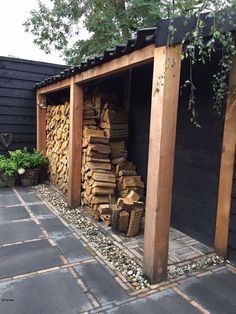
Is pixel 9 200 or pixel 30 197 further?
pixel 30 197

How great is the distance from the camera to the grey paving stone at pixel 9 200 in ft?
14.2

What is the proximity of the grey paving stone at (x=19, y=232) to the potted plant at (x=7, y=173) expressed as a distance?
6.28 ft

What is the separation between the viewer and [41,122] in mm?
6008

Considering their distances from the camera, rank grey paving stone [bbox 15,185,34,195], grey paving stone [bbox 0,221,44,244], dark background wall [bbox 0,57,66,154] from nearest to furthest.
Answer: grey paving stone [bbox 0,221,44,244] < grey paving stone [bbox 15,185,34,195] < dark background wall [bbox 0,57,66,154]

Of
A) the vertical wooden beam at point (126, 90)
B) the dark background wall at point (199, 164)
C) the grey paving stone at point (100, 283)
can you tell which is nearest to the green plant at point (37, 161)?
the vertical wooden beam at point (126, 90)

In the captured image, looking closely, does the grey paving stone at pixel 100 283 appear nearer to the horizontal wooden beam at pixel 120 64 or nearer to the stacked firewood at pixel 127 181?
the stacked firewood at pixel 127 181

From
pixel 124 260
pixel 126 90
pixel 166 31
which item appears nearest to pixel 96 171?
pixel 126 90

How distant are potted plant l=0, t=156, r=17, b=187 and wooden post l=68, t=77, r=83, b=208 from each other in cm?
163

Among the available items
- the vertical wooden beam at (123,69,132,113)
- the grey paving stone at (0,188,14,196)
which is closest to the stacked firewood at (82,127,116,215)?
the vertical wooden beam at (123,69,132,113)

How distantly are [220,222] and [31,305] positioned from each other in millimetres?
1794

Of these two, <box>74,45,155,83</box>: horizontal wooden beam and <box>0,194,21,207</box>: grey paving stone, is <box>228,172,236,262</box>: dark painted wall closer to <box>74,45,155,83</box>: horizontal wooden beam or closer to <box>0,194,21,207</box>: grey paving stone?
<box>74,45,155,83</box>: horizontal wooden beam

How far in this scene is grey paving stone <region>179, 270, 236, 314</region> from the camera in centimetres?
203

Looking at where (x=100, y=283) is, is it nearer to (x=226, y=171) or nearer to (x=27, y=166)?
(x=226, y=171)

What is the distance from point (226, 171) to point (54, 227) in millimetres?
2092
